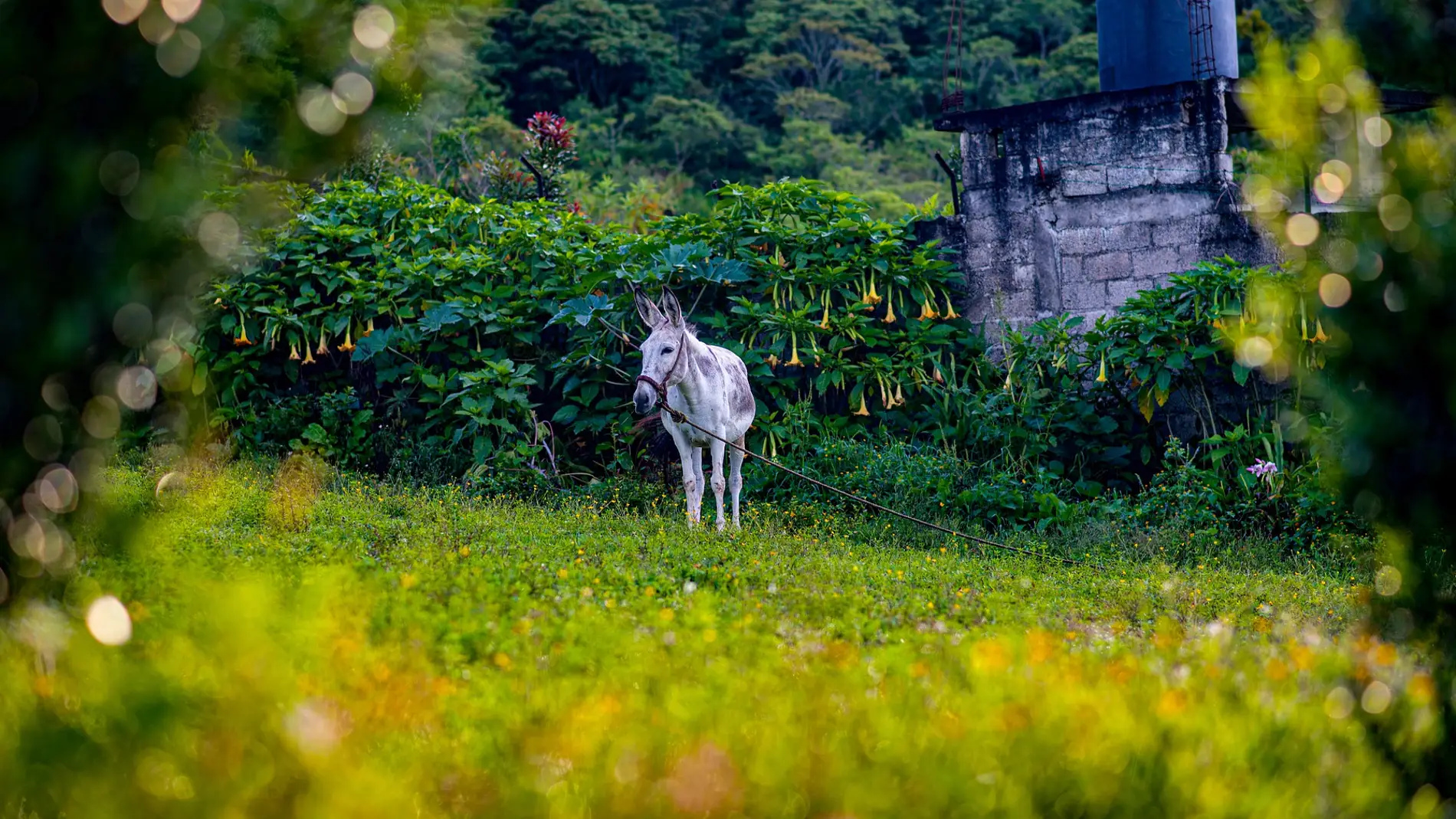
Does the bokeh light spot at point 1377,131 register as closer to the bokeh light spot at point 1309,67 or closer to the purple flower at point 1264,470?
the bokeh light spot at point 1309,67

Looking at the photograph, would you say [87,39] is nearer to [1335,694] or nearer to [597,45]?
[1335,694]

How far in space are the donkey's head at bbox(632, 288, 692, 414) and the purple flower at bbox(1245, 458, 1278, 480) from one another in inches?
168

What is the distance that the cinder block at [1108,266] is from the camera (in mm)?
10820

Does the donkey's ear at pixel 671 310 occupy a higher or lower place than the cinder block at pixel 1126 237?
lower

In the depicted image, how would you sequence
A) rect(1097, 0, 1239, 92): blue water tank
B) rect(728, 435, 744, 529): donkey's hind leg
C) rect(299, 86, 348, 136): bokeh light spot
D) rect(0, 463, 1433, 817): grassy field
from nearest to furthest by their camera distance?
1. rect(0, 463, 1433, 817): grassy field
2. rect(299, 86, 348, 136): bokeh light spot
3. rect(728, 435, 744, 529): donkey's hind leg
4. rect(1097, 0, 1239, 92): blue water tank

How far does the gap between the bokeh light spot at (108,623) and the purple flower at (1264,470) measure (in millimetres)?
8091

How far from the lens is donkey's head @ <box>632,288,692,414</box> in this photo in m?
8.34

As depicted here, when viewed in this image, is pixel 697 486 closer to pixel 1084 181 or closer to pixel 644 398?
pixel 644 398

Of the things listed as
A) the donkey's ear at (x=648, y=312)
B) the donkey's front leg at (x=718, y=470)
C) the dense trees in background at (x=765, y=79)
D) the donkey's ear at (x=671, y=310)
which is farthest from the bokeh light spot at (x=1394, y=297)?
the dense trees in background at (x=765, y=79)

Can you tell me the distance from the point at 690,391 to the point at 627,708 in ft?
18.2

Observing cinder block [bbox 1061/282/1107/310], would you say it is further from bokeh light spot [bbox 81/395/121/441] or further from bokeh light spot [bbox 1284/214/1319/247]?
bokeh light spot [bbox 81/395/121/441]

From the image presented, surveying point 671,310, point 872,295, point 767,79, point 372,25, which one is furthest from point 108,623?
point 767,79

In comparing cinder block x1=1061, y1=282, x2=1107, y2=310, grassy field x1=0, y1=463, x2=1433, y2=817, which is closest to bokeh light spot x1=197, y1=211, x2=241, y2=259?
grassy field x1=0, y1=463, x2=1433, y2=817

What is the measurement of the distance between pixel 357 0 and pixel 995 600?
436 cm
